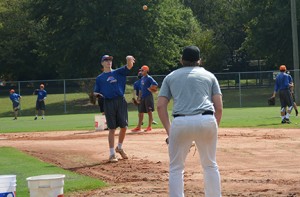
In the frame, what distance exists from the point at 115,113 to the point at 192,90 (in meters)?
5.53

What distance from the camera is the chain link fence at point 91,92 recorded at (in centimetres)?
4478

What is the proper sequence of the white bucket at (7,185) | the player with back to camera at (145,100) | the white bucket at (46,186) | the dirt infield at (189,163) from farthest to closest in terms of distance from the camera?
1. the player with back to camera at (145,100)
2. the dirt infield at (189,163)
3. the white bucket at (46,186)
4. the white bucket at (7,185)

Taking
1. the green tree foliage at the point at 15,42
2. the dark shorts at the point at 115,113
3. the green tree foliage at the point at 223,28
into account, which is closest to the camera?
the dark shorts at the point at 115,113

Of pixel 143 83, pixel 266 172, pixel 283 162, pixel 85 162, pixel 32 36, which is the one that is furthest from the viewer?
pixel 32 36

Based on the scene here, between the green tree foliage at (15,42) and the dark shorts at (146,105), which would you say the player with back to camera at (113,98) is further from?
the green tree foliage at (15,42)

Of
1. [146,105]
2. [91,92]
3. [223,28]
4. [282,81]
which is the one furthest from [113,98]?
[223,28]

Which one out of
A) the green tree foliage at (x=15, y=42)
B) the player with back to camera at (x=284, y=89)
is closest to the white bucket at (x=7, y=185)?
the player with back to camera at (x=284, y=89)

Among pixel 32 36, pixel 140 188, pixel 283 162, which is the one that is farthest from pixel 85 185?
pixel 32 36

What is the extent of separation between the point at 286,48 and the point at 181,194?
45.3 m

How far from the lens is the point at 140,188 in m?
9.48

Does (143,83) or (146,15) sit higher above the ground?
(146,15)

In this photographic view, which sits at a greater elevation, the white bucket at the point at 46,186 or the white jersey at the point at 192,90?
the white jersey at the point at 192,90

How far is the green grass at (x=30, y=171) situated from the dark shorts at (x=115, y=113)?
58.5 inches

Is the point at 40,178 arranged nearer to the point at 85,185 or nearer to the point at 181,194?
the point at 181,194
